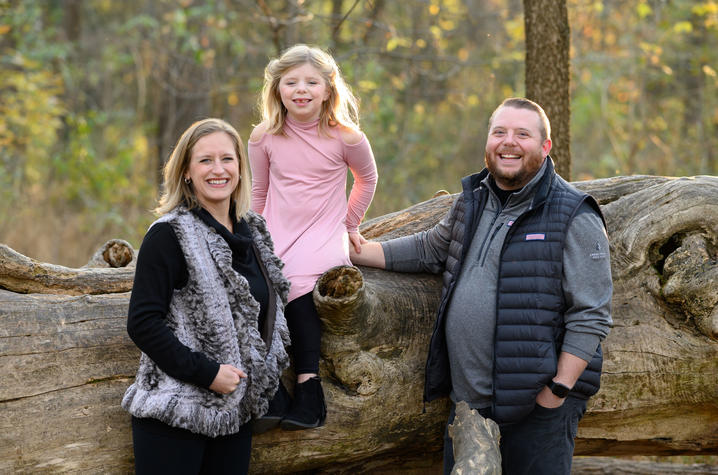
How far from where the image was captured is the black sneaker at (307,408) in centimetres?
327

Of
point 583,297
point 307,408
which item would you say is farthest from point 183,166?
point 583,297

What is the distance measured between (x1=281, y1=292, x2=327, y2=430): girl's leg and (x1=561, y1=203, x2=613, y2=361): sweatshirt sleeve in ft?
3.64

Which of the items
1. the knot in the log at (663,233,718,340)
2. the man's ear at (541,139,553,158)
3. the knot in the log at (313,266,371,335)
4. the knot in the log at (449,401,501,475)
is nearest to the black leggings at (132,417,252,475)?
the knot in the log at (313,266,371,335)

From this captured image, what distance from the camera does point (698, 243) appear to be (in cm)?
386

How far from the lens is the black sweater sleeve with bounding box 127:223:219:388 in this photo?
268 centimetres

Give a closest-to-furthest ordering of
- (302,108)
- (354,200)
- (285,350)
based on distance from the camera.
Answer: (285,350)
(302,108)
(354,200)

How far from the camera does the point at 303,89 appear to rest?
3.49 meters

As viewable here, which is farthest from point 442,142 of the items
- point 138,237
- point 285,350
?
point 285,350

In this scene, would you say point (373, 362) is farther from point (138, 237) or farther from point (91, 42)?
point (91, 42)

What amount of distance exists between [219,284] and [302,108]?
3.53ft

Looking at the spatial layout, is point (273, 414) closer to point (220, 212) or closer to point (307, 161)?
point (220, 212)

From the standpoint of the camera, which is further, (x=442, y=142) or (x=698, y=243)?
(x=442, y=142)

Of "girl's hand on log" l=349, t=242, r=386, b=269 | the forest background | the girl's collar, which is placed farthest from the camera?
the forest background

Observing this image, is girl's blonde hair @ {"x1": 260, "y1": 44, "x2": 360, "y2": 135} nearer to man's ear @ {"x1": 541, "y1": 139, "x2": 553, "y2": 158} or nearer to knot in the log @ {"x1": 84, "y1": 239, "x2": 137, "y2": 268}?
man's ear @ {"x1": 541, "y1": 139, "x2": 553, "y2": 158}
